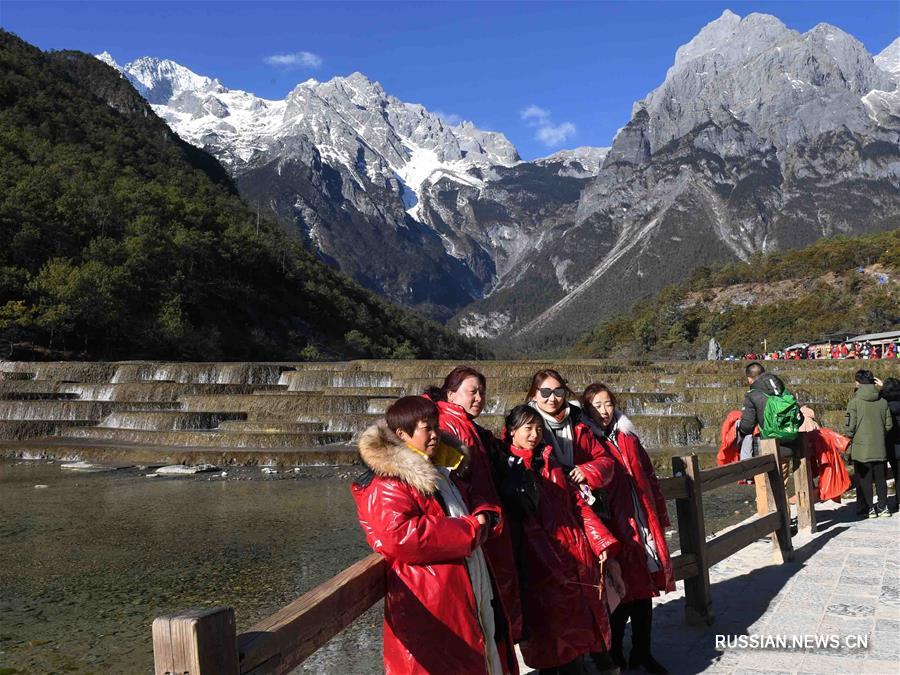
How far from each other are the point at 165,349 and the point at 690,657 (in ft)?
169

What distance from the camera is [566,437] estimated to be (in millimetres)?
4320

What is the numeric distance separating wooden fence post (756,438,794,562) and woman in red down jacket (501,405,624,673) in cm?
402

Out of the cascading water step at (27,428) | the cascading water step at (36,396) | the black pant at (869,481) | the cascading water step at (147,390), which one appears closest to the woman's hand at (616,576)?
the black pant at (869,481)

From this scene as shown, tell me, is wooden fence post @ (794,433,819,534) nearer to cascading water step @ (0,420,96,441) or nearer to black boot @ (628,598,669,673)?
black boot @ (628,598,669,673)

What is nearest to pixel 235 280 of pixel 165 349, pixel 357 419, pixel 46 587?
pixel 165 349

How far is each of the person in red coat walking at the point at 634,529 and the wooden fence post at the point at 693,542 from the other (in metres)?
0.84

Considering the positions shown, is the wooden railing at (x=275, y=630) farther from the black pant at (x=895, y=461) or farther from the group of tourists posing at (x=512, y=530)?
the black pant at (x=895, y=461)

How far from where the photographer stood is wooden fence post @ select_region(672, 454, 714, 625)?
5527mm

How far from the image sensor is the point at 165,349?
5200cm

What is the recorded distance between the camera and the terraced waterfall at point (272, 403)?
61.5ft

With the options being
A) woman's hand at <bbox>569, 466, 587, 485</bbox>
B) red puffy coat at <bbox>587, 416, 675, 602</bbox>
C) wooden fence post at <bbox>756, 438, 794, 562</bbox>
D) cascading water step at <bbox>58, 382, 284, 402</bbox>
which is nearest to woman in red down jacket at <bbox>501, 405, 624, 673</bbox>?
woman's hand at <bbox>569, 466, 587, 485</bbox>

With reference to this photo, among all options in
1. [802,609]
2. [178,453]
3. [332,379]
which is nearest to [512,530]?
[802,609]

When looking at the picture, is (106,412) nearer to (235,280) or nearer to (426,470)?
(426,470)

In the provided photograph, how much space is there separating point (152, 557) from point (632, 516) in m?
6.69
